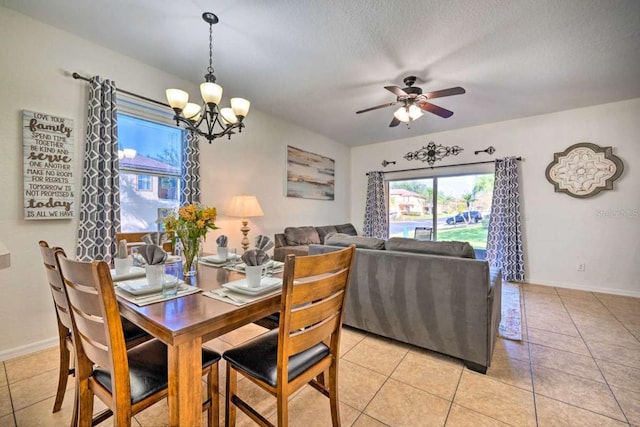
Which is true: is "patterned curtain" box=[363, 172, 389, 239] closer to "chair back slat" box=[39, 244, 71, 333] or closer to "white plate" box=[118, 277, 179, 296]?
"white plate" box=[118, 277, 179, 296]

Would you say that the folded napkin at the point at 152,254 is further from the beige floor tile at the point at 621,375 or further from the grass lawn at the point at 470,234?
the grass lawn at the point at 470,234

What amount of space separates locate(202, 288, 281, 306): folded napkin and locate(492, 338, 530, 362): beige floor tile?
2092mm

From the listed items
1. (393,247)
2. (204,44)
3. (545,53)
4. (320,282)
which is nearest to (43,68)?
(204,44)

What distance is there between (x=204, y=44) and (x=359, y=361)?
10.2 ft

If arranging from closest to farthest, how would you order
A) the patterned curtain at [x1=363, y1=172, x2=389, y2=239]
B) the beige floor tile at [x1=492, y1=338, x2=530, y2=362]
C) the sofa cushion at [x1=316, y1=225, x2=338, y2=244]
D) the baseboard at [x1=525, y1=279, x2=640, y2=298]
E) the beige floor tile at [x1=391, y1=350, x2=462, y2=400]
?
the beige floor tile at [x1=391, y1=350, x2=462, y2=400], the beige floor tile at [x1=492, y1=338, x2=530, y2=362], the baseboard at [x1=525, y1=279, x2=640, y2=298], the sofa cushion at [x1=316, y1=225, x2=338, y2=244], the patterned curtain at [x1=363, y1=172, x2=389, y2=239]

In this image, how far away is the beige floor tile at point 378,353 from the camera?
80.2 inches

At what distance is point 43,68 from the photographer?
2213 mm

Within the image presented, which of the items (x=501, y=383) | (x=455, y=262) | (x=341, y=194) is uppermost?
(x=341, y=194)

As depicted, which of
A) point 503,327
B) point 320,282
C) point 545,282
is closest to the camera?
point 320,282

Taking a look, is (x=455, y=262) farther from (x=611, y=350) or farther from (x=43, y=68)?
(x=43, y=68)

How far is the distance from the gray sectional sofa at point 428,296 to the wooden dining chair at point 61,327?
5.05ft

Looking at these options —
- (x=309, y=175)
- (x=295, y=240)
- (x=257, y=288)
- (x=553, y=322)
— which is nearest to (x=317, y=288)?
(x=257, y=288)

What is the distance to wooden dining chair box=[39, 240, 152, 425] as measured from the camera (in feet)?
4.00

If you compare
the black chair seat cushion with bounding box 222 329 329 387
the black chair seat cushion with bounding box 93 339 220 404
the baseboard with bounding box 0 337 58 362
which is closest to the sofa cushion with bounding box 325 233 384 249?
the black chair seat cushion with bounding box 222 329 329 387
